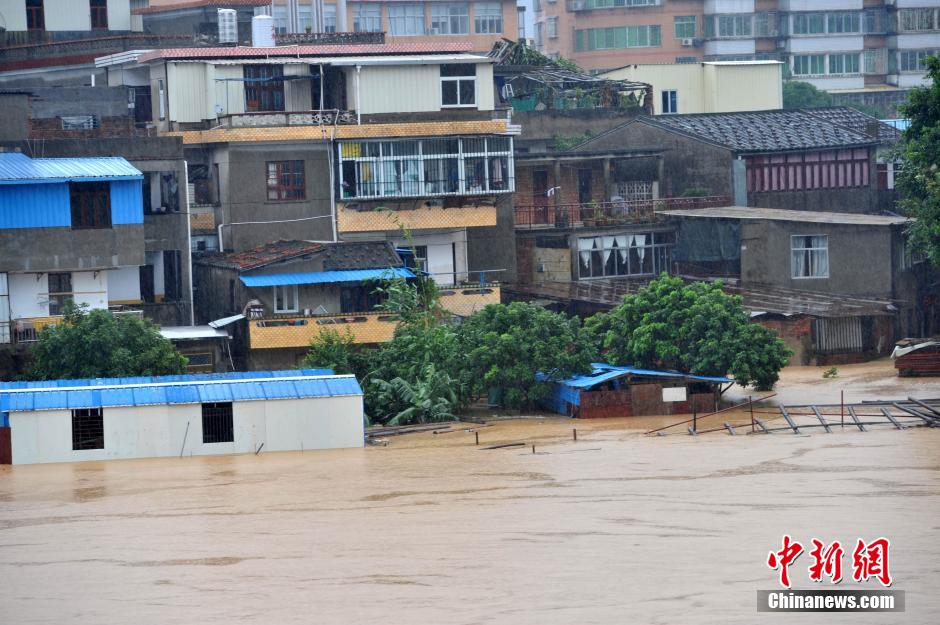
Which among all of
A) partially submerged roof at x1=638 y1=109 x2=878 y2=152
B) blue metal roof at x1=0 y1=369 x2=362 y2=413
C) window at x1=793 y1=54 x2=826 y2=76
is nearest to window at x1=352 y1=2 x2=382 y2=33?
window at x1=793 y1=54 x2=826 y2=76

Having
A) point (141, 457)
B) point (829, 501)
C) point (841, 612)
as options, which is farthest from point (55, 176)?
point (841, 612)

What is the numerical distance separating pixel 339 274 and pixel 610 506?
16.5m

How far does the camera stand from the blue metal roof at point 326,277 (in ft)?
130

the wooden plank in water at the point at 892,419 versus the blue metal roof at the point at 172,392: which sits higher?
the blue metal roof at the point at 172,392

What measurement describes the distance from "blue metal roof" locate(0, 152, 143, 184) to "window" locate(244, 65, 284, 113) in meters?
5.38

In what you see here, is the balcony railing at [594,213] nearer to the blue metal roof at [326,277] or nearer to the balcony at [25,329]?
the blue metal roof at [326,277]

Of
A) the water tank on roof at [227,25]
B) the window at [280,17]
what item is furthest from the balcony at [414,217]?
the window at [280,17]

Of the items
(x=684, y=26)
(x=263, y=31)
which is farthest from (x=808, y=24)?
(x=263, y=31)

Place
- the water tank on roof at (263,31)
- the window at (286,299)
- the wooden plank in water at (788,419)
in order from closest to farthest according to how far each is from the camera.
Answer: the wooden plank in water at (788,419) < the window at (286,299) < the water tank on roof at (263,31)

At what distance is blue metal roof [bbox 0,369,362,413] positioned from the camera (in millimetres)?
31469

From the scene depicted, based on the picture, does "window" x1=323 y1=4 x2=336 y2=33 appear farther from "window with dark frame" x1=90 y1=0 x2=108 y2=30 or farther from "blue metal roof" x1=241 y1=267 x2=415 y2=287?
"blue metal roof" x1=241 y1=267 x2=415 y2=287

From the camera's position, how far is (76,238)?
38.8 m

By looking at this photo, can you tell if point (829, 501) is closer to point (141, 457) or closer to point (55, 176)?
point (141, 457)

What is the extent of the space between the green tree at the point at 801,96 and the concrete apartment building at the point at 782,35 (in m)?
7.27
